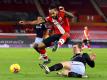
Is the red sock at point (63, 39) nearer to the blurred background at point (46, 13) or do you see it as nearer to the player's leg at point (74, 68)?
the player's leg at point (74, 68)

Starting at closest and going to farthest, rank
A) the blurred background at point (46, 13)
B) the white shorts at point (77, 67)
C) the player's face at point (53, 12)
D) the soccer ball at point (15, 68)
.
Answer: the white shorts at point (77, 67), the soccer ball at point (15, 68), the player's face at point (53, 12), the blurred background at point (46, 13)

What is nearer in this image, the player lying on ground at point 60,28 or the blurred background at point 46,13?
the player lying on ground at point 60,28

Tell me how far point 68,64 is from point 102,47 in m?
24.8

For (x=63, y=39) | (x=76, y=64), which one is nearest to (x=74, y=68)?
(x=76, y=64)

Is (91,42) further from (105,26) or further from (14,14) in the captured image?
(14,14)

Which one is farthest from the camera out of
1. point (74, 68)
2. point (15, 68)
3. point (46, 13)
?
point (46, 13)

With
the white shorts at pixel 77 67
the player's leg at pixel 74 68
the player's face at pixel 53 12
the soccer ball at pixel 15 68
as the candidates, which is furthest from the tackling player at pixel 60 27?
the white shorts at pixel 77 67

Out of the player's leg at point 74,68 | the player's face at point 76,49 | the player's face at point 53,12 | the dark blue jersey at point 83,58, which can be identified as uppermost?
the player's face at point 53,12

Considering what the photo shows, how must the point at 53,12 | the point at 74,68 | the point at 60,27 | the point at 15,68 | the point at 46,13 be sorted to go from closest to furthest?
the point at 74,68 → the point at 15,68 → the point at 53,12 → the point at 60,27 → the point at 46,13

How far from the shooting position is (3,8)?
164 ft

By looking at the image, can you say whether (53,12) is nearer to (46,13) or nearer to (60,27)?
(60,27)

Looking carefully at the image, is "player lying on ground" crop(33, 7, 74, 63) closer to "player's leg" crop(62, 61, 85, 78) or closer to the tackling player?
the tackling player

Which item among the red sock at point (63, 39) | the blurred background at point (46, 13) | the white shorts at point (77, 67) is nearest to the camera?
the white shorts at point (77, 67)

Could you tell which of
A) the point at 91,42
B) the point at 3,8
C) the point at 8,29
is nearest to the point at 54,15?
the point at 91,42
